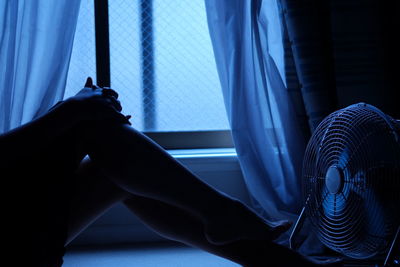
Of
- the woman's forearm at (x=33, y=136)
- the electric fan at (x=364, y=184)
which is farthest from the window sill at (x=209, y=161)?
the woman's forearm at (x=33, y=136)

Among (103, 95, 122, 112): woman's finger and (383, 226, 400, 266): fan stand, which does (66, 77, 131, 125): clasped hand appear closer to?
(103, 95, 122, 112): woman's finger

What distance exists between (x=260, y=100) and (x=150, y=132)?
0.59 metres

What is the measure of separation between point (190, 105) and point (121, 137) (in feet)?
3.75

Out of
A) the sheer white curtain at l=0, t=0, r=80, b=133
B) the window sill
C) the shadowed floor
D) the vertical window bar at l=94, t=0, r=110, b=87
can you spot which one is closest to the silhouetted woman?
the shadowed floor

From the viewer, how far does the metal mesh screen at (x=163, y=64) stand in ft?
6.75

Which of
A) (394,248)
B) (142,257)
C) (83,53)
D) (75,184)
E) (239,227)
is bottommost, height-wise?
(142,257)

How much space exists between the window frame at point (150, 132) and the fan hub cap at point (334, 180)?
37.9 inches

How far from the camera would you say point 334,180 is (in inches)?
45.7

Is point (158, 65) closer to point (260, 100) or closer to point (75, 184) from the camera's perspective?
point (260, 100)

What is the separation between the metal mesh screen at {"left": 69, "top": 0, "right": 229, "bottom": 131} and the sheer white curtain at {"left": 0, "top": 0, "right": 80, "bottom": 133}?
0.33 m

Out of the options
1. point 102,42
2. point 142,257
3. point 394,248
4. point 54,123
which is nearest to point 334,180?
point 394,248

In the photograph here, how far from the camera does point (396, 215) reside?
3.53ft

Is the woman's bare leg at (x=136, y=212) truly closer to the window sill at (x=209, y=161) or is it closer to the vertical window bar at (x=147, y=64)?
the window sill at (x=209, y=161)

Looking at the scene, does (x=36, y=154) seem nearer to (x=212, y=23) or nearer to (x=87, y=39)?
(x=212, y=23)
